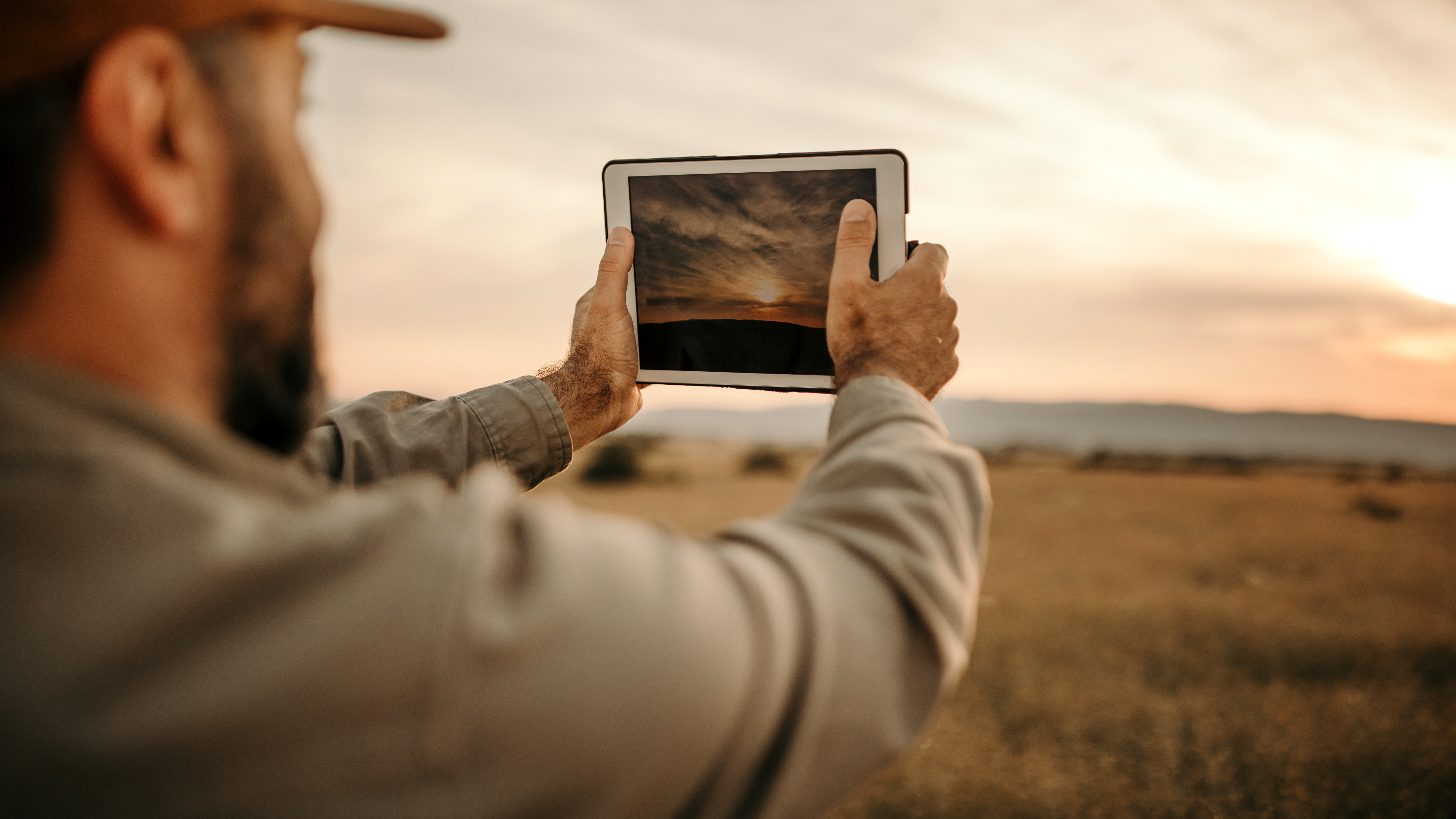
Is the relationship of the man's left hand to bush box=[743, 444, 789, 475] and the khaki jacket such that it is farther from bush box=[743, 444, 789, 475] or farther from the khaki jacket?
bush box=[743, 444, 789, 475]

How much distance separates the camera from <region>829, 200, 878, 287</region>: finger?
71.2 inches

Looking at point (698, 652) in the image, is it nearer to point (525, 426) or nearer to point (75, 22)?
point (75, 22)

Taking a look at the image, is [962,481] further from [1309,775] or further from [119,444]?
[1309,775]

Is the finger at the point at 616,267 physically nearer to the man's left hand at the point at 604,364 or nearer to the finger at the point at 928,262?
the man's left hand at the point at 604,364

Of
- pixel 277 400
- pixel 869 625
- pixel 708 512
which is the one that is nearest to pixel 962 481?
pixel 869 625

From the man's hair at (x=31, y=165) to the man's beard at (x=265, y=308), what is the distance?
6.6 inches

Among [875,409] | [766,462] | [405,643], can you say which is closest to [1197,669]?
[875,409]

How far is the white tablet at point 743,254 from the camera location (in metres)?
1.88

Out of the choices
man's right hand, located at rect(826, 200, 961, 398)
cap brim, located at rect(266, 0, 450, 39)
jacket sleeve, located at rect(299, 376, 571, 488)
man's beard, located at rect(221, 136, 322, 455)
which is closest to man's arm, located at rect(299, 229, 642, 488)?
jacket sleeve, located at rect(299, 376, 571, 488)

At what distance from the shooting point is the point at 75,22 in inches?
32.4

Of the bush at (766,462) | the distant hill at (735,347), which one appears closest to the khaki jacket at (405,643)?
the distant hill at (735,347)

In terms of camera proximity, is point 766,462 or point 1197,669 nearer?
point 1197,669

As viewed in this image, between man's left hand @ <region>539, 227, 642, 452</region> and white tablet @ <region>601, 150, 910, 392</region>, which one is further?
man's left hand @ <region>539, 227, 642, 452</region>

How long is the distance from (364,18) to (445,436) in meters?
1.07
